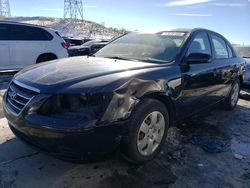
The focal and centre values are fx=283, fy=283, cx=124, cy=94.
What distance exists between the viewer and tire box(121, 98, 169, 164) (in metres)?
2.80

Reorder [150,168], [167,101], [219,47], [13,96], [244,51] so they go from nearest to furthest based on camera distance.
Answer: [13,96], [150,168], [167,101], [219,47], [244,51]

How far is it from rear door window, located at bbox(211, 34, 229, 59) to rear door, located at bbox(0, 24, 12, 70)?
5.99 m

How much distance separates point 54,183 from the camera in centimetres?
277

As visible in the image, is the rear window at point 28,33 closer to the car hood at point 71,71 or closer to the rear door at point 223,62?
the car hood at point 71,71

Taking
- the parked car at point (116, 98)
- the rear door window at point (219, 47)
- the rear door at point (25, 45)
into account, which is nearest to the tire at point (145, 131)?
the parked car at point (116, 98)

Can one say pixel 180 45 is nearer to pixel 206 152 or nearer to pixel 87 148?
pixel 206 152

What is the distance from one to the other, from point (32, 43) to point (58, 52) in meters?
0.82

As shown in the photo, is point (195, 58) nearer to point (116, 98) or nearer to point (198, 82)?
point (198, 82)

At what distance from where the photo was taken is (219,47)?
192 inches

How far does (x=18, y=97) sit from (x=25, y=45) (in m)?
6.08

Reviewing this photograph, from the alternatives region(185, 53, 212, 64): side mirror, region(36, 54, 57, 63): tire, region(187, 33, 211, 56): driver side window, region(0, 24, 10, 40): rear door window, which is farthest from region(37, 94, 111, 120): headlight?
region(36, 54, 57, 63): tire

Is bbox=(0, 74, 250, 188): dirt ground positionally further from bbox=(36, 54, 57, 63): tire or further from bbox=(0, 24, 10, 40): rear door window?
bbox=(36, 54, 57, 63): tire

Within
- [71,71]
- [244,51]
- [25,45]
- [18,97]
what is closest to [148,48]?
[71,71]

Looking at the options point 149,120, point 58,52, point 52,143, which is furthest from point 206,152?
point 58,52
